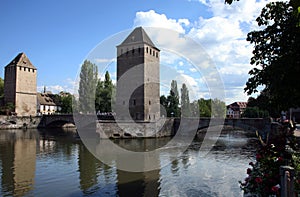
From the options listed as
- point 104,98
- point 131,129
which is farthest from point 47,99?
point 131,129

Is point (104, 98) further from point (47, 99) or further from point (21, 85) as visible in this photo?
point (47, 99)

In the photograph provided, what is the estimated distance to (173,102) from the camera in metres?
53.9

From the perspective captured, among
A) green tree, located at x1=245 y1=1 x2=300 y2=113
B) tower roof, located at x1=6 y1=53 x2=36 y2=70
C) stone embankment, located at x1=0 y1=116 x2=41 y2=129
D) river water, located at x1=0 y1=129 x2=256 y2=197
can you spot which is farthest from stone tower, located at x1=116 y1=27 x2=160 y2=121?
green tree, located at x1=245 y1=1 x2=300 y2=113

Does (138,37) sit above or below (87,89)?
above

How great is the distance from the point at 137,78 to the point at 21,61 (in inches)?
1052

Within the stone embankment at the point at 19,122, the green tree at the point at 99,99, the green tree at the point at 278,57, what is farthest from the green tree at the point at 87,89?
the green tree at the point at 278,57

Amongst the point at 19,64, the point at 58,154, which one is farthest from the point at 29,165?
the point at 19,64

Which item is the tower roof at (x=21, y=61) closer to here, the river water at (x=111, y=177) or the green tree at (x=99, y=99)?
the green tree at (x=99, y=99)

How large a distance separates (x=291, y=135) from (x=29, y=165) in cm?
1413

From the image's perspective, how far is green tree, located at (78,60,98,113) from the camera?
4678cm

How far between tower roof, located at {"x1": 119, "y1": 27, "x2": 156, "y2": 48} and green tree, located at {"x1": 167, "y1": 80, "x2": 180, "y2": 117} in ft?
46.3

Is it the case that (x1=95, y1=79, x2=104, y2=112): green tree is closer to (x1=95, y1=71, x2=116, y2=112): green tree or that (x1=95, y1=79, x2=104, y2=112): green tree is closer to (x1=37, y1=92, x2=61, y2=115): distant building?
(x1=95, y1=71, x2=116, y2=112): green tree

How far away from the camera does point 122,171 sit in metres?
14.4

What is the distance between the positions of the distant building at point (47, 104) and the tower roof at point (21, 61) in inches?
479
